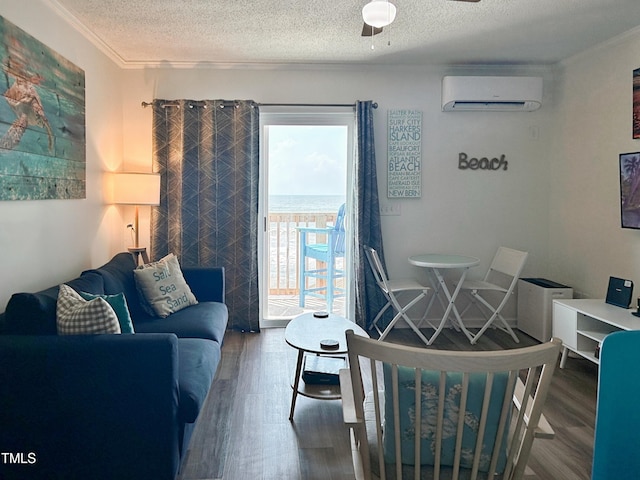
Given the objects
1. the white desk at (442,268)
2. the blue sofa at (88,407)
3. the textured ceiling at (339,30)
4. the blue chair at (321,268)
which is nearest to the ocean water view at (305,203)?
the blue chair at (321,268)

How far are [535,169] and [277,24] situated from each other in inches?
112

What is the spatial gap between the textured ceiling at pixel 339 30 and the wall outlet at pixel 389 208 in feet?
4.35

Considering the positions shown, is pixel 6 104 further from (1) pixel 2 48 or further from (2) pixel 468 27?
(2) pixel 468 27

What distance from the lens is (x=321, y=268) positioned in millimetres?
4723

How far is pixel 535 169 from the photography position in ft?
15.0

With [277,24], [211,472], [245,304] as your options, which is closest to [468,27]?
[277,24]

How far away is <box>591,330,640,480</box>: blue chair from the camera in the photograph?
1.09 meters

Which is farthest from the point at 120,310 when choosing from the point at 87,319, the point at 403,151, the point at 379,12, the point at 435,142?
the point at 435,142

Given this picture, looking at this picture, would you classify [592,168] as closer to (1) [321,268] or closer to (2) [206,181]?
(1) [321,268]

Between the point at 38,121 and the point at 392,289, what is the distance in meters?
2.82

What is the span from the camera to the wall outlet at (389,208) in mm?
4477

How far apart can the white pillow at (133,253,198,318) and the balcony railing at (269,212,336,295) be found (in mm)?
1362

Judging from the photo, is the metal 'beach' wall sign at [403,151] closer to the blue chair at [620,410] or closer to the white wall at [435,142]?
the white wall at [435,142]

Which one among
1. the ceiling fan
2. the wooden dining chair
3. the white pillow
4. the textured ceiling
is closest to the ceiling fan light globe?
the ceiling fan
